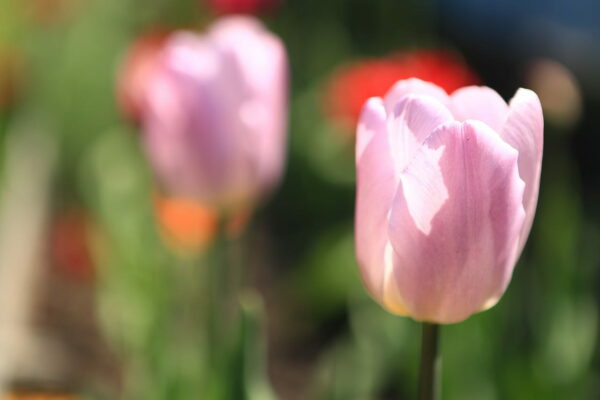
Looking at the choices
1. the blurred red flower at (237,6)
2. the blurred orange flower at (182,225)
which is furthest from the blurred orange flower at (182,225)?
the blurred red flower at (237,6)

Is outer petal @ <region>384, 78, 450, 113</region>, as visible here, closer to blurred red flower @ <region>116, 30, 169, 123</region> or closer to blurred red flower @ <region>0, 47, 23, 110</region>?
blurred red flower @ <region>116, 30, 169, 123</region>

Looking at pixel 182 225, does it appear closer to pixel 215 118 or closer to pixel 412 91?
pixel 215 118

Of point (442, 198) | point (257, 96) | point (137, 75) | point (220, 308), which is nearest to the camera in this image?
point (442, 198)

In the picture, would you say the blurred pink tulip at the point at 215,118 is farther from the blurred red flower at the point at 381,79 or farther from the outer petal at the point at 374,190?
the blurred red flower at the point at 381,79

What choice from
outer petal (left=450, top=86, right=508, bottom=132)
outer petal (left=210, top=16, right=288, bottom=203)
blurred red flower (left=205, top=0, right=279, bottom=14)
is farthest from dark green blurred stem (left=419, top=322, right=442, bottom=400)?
blurred red flower (left=205, top=0, right=279, bottom=14)

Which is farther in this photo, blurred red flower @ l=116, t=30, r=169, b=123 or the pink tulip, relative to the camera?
blurred red flower @ l=116, t=30, r=169, b=123

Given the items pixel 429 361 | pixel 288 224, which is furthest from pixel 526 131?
pixel 288 224
